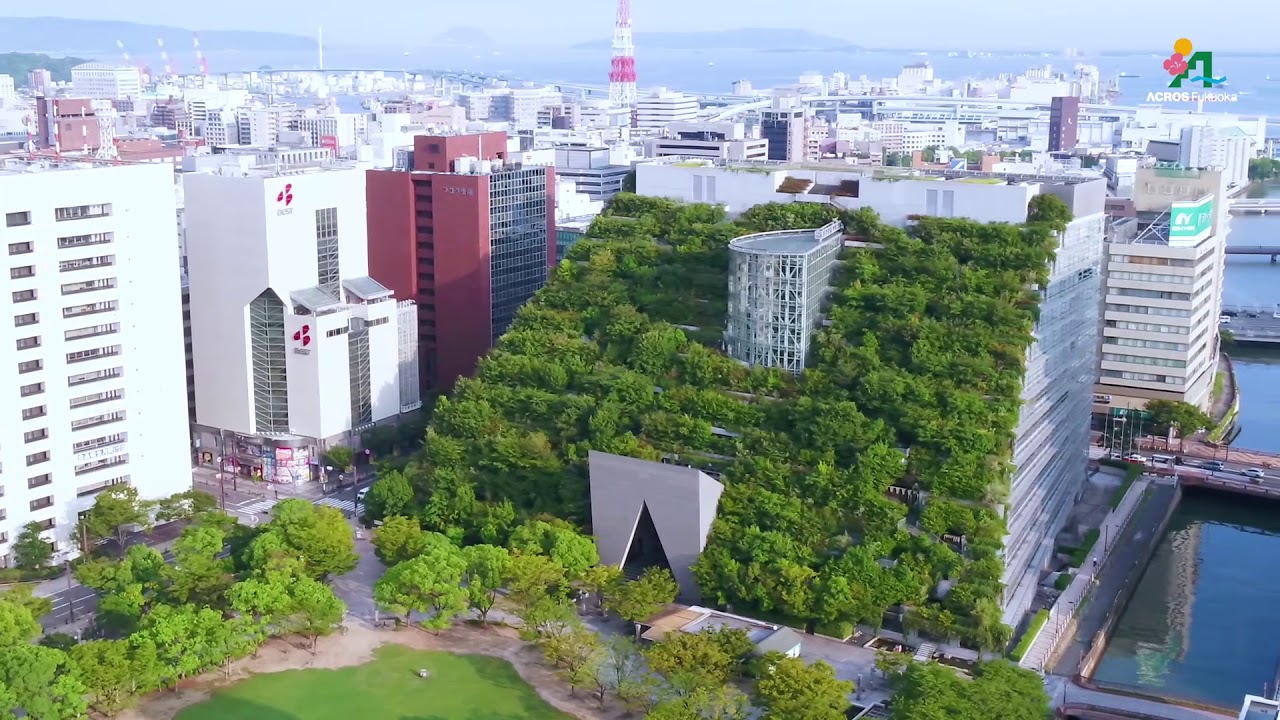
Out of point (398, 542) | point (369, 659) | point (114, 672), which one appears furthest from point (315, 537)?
point (114, 672)

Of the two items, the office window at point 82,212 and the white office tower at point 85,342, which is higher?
the office window at point 82,212

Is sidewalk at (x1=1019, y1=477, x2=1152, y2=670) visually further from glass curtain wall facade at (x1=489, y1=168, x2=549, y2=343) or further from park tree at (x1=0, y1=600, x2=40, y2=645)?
glass curtain wall facade at (x1=489, y1=168, x2=549, y2=343)

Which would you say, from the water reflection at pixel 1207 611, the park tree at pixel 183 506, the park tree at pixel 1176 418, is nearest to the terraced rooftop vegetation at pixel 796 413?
the water reflection at pixel 1207 611

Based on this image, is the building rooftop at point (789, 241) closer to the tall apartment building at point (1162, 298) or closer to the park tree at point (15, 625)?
the tall apartment building at point (1162, 298)

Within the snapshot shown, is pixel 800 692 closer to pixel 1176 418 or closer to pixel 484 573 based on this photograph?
pixel 484 573

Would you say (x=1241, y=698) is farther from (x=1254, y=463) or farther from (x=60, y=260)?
(x=60, y=260)

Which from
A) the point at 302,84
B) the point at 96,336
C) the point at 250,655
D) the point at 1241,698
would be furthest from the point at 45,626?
the point at 302,84

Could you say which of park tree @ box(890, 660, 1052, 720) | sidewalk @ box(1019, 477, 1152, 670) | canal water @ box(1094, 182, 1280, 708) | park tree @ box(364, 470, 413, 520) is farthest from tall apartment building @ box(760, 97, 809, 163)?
park tree @ box(890, 660, 1052, 720)
